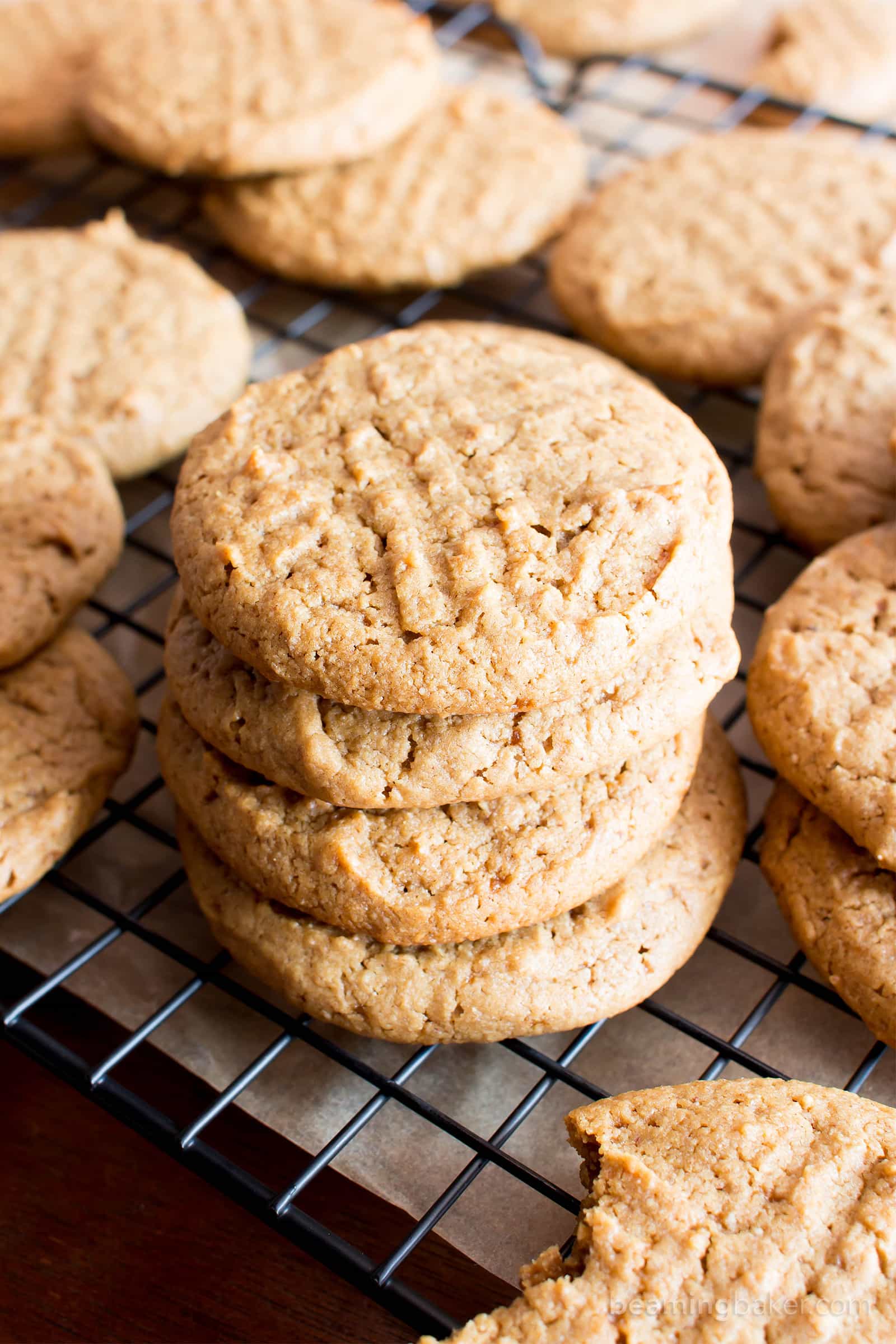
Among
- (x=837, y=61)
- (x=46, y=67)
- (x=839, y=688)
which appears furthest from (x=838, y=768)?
(x=46, y=67)

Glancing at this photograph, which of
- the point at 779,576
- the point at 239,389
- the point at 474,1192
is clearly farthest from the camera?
the point at 239,389

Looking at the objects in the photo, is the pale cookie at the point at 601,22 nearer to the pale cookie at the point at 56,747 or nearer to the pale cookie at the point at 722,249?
the pale cookie at the point at 722,249

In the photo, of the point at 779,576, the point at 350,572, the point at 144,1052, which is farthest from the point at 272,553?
the point at 779,576

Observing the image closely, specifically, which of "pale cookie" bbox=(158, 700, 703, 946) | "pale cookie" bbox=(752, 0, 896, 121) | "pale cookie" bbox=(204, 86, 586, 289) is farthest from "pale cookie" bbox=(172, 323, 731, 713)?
"pale cookie" bbox=(752, 0, 896, 121)

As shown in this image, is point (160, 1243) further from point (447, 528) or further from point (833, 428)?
point (833, 428)

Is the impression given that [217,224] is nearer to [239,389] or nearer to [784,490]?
[239,389]

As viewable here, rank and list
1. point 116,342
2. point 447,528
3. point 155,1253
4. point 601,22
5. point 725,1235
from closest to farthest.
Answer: point 725,1235, point 447,528, point 155,1253, point 116,342, point 601,22
